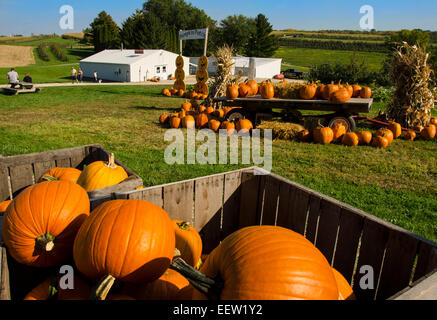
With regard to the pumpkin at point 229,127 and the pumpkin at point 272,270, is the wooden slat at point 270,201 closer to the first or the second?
the pumpkin at point 272,270

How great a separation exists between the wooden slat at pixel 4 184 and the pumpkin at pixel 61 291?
6.37ft

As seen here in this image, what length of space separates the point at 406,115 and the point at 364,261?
31.1ft

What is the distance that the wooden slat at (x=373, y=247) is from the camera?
2.06 meters

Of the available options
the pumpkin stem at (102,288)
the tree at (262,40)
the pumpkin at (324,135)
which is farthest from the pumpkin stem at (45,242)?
the tree at (262,40)

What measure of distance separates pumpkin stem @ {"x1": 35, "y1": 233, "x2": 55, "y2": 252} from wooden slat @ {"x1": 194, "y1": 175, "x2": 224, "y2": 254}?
3.89 ft

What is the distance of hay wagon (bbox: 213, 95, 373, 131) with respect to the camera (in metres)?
8.64

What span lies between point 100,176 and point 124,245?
59.2 inches

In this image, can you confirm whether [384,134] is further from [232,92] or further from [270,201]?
[270,201]

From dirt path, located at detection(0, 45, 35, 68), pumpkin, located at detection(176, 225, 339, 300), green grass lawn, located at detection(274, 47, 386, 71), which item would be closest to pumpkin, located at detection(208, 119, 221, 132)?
pumpkin, located at detection(176, 225, 339, 300)

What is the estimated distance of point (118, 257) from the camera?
167 cm

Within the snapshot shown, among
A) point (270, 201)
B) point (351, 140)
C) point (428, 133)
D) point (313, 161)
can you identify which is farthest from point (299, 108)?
point (270, 201)

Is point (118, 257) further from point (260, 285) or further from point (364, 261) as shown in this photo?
point (364, 261)

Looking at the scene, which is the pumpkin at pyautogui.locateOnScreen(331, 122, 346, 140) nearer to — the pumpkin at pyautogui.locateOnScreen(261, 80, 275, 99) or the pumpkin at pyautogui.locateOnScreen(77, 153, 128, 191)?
the pumpkin at pyautogui.locateOnScreen(261, 80, 275, 99)

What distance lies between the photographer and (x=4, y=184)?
11.0ft
